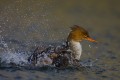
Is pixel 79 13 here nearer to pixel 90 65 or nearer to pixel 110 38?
pixel 110 38

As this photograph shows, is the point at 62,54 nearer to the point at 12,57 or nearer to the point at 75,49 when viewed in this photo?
the point at 75,49

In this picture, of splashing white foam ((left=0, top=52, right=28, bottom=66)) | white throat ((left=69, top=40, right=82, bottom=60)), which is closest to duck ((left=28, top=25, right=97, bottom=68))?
white throat ((left=69, top=40, right=82, bottom=60))

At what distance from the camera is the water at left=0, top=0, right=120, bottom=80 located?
10.9 metres

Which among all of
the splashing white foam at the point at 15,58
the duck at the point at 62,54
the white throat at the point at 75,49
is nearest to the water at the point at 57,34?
the splashing white foam at the point at 15,58

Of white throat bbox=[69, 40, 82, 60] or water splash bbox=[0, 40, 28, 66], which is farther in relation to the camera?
white throat bbox=[69, 40, 82, 60]

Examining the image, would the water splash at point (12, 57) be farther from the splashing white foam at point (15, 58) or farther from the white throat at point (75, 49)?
the white throat at point (75, 49)

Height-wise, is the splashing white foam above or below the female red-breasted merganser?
below

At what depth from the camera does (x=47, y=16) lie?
17.9 m

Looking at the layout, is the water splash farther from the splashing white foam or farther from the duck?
the duck

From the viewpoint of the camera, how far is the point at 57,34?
1560 centimetres

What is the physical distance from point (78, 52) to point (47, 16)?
6408 millimetres

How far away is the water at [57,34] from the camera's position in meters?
10.9

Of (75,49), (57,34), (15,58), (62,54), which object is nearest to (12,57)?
(15,58)

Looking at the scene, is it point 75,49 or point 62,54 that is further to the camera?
point 75,49
